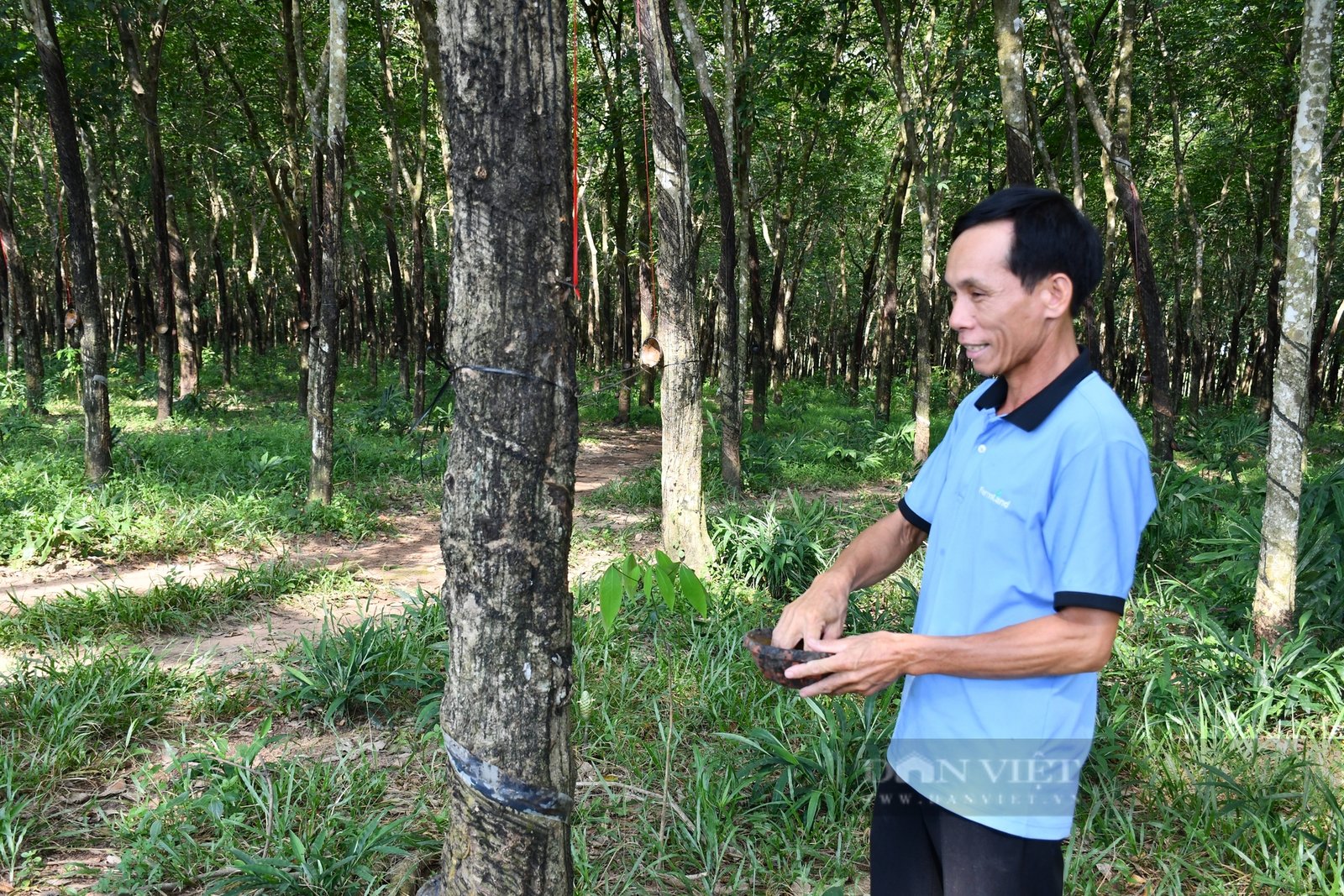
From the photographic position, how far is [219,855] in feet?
9.00

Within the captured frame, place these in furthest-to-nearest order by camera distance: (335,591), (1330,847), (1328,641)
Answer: (335,591), (1328,641), (1330,847)

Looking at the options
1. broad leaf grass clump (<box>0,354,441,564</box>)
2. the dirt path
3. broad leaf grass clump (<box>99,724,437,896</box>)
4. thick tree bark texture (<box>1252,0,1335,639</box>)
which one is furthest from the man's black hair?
broad leaf grass clump (<box>0,354,441,564</box>)

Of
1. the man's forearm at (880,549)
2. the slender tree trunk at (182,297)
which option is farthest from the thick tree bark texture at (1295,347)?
the slender tree trunk at (182,297)

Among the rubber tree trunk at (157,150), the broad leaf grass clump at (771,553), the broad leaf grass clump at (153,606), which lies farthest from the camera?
the rubber tree trunk at (157,150)

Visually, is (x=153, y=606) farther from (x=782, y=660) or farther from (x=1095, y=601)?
(x=1095, y=601)

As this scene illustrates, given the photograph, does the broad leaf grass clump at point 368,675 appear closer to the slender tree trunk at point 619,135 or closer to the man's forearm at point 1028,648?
the man's forearm at point 1028,648

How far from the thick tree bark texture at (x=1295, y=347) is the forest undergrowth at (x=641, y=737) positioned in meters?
0.29

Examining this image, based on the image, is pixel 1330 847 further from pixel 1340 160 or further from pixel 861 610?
pixel 1340 160

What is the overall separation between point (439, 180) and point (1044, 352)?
19.8m

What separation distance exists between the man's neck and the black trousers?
0.77 metres

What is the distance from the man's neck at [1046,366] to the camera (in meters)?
1.43

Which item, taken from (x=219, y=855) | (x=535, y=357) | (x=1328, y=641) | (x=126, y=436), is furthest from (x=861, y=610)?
(x=126, y=436)

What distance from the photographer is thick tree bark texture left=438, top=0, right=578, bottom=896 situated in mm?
1449

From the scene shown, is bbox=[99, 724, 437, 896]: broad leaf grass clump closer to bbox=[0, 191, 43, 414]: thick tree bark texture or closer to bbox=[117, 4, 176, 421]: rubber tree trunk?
bbox=[117, 4, 176, 421]: rubber tree trunk
